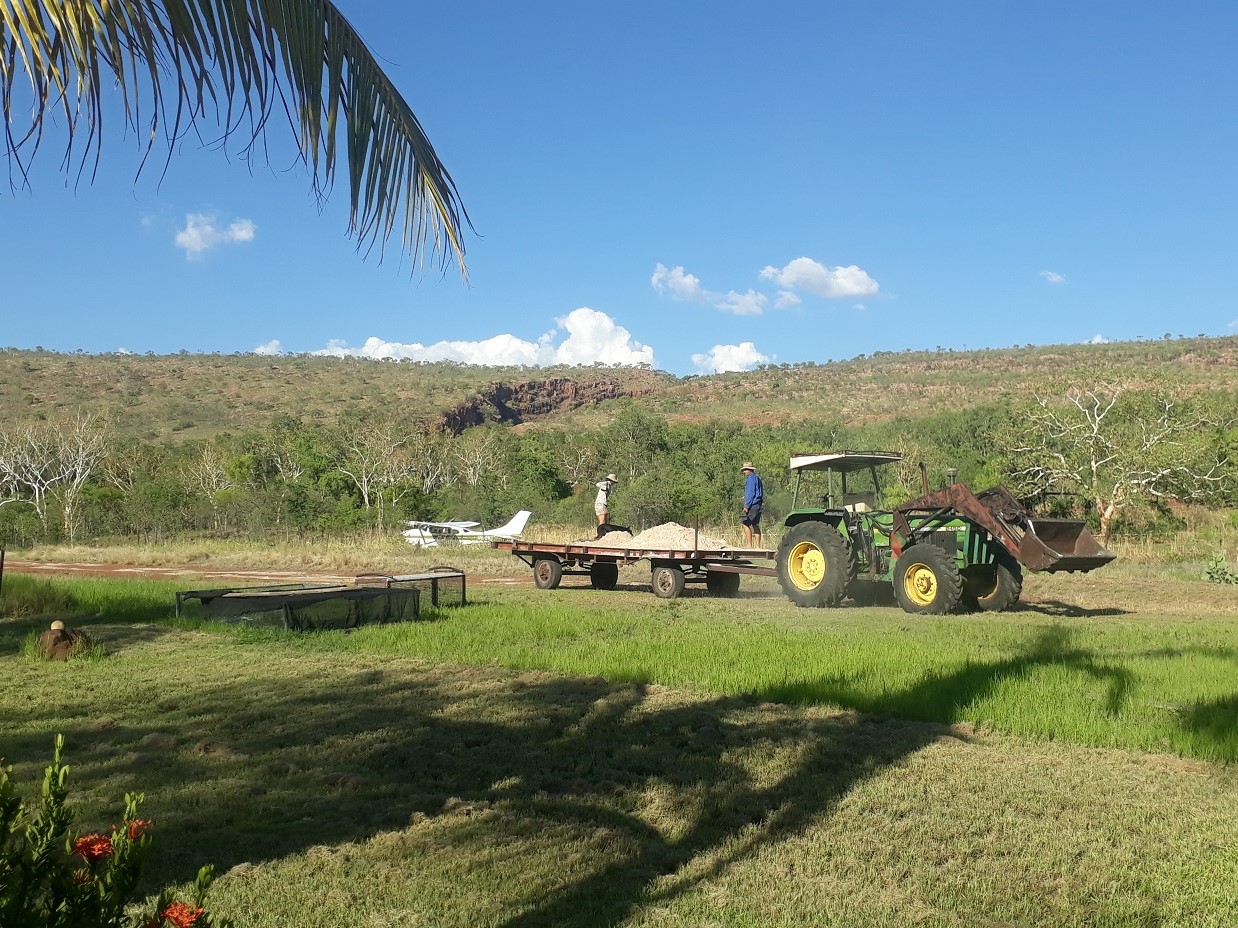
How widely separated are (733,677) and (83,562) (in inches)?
803

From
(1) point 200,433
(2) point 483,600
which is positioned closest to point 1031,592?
(2) point 483,600

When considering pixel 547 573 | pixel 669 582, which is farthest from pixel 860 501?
pixel 547 573

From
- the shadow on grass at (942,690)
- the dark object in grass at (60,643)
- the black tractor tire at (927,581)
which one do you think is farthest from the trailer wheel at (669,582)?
the dark object in grass at (60,643)

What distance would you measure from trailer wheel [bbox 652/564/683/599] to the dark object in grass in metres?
7.71

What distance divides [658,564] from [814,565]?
2.34m

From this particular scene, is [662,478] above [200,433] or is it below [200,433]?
below

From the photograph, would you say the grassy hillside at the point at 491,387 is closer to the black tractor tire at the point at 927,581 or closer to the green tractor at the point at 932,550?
the green tractor at the point at 932,550

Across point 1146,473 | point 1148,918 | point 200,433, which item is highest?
point 200,433

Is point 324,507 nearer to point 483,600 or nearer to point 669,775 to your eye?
point 483,600

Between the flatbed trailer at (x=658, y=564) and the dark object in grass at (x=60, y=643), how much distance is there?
744 centimetres

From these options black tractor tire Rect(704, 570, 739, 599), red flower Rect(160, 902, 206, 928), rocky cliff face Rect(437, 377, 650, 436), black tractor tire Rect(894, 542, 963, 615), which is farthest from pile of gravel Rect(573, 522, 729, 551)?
rocky cliff face Rect(437, 377, 650, 436)

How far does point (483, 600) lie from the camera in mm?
14266

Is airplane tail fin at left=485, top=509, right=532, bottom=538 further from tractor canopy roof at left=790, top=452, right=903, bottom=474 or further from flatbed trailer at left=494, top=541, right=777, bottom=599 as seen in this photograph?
tractor canopy roof at left=790, top=452, right=903, bottom=474

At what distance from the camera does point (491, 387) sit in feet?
279
